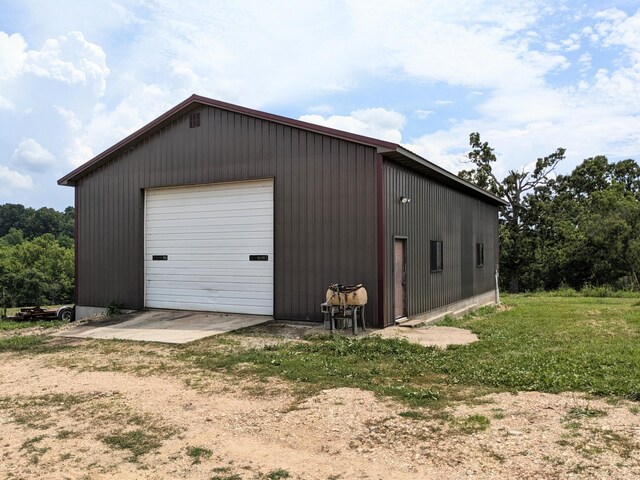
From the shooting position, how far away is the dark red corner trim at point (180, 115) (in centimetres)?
1003

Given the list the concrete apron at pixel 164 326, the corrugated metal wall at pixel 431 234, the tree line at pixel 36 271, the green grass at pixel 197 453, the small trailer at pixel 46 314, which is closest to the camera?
the green grass at pixel 197 453

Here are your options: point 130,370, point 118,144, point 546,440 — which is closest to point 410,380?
point 546,440

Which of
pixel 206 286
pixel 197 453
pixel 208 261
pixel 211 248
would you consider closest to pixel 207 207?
pixel 211 248

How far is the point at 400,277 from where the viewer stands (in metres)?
11.1

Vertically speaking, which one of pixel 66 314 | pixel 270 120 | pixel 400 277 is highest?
pixel 270 120

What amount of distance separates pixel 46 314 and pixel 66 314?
1.72 ft

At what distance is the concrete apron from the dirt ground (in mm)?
3510

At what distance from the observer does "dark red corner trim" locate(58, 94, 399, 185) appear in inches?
395

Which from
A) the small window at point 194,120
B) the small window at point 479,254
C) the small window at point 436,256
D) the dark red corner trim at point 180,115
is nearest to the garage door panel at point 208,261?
the dark red corner trim at point 180,115

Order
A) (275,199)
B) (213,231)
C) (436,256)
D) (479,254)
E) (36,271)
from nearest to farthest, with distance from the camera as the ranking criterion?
(275,199), (213,231), (436,256), (479,254), (36,271)

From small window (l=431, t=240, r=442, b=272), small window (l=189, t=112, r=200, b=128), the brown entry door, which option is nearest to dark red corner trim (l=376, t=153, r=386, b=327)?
the brown entry door

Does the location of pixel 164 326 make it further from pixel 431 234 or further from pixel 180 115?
pixel 431 234

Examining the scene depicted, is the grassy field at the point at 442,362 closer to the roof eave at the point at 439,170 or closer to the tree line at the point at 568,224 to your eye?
the roof eave at the point at 439,170

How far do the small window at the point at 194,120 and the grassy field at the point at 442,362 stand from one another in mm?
5432
